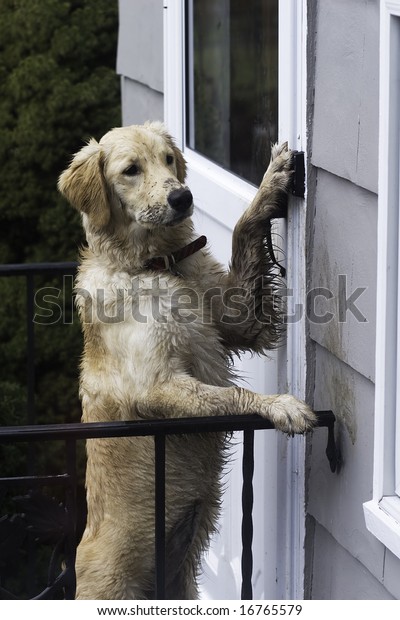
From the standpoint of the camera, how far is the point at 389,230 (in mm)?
2217

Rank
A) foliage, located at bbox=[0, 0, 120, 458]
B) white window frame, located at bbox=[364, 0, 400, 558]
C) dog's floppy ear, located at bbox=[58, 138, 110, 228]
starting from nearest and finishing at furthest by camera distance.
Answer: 1. white window frame, located at bbox=[364, 0, 400, 558]
2. dog's floppy ear, located at bbox=[58, 138, 110, 228]
3. foliage, located at bbox=[0, 0, 120, 458]

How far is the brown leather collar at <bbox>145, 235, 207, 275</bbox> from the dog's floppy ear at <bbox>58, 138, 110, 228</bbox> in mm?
176

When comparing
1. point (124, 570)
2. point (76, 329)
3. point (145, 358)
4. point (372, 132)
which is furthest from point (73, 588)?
point (76, 329)

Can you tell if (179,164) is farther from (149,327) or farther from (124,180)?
(149,327)

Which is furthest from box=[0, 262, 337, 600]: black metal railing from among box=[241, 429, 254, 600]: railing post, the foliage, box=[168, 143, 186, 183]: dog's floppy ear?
the foliage

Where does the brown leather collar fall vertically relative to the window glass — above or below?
below

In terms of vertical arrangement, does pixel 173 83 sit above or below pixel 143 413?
above

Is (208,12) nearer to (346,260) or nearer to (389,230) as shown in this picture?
(346,260)

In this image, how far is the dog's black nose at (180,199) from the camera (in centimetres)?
283

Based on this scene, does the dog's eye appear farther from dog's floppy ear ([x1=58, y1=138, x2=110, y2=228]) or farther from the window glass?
the window glass

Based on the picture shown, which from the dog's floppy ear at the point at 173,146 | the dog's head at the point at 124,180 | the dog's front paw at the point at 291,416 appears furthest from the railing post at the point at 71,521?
the dog's floppy ear at the point at 173,146

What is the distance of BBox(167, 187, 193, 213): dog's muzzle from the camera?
2.83 m

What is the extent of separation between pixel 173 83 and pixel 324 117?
1.54m
